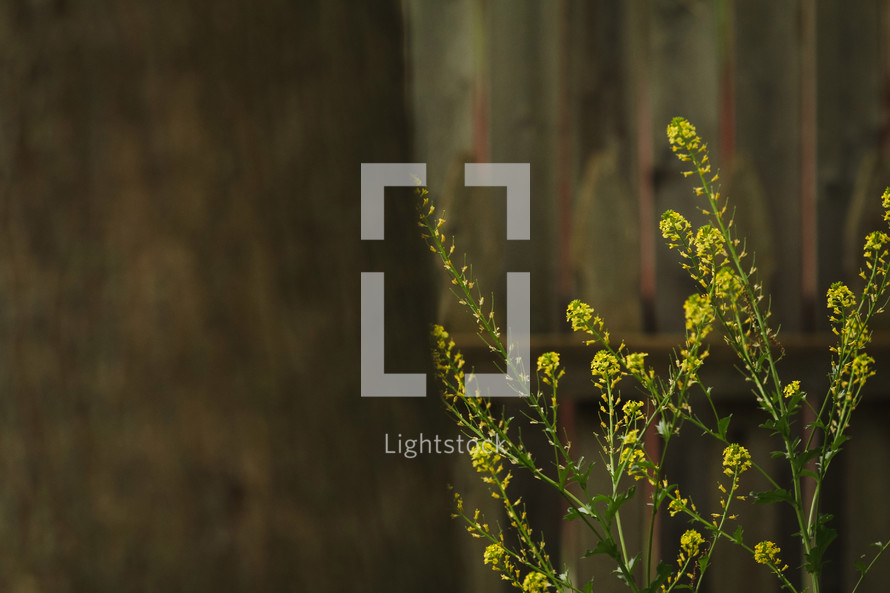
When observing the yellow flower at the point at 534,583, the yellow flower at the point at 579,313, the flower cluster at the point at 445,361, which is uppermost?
the yellow flower at the point at 579,313

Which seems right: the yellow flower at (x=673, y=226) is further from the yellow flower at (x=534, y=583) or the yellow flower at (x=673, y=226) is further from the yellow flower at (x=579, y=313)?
the yellow flower at (x=534, y=583)

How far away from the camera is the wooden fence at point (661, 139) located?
4.93 feet

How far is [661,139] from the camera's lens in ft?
4.93

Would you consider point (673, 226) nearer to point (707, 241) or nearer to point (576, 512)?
point (707, 241)

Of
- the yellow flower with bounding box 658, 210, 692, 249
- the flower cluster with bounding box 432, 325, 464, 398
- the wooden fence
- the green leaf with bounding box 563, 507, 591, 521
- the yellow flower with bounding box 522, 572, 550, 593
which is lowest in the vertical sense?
the yellow flower with bounding box 522, 572, 550, 593

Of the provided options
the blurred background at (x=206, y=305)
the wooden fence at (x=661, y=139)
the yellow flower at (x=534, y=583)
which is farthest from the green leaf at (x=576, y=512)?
the wooden fence at (x=661, y=139)

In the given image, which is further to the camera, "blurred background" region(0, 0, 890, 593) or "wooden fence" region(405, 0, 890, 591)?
"wooden fence" region(405, 0, 890, 591)

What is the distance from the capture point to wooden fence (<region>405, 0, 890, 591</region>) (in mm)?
1503

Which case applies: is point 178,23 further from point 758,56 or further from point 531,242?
point 758,56

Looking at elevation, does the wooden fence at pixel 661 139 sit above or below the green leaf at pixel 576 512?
above

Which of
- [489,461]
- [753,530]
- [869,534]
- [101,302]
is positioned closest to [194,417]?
[101,302]

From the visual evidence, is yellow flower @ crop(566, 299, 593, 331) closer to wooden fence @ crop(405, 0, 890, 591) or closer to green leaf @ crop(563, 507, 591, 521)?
green leaf @ crop(563, 507, 591, 521)

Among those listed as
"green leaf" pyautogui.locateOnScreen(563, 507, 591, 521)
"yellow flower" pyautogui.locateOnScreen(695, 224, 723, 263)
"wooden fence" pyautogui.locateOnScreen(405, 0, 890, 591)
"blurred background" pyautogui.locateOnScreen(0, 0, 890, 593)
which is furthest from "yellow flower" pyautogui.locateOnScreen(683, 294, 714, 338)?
"wooden fence" pyautogui.locateOnScreen(405, 0, 890, 591)

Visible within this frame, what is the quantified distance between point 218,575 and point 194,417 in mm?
129
